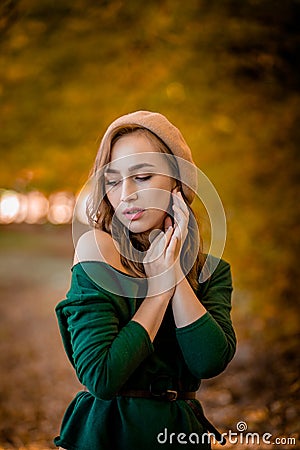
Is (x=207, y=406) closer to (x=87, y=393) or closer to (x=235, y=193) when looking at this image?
(x=235, y=193)

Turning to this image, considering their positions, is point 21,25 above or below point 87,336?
above

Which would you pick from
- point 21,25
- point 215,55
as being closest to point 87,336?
point 21,25

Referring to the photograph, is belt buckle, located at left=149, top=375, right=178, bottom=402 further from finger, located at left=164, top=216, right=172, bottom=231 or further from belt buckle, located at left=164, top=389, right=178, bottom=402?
finger, located at left=164, top=216, right=172, bottom=231

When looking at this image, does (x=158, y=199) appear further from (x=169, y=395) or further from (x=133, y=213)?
(x=169, y=395)

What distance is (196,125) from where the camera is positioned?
3.28 m

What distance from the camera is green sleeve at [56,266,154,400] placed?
921mm

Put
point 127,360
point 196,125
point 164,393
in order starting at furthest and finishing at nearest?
point 196,125
point 164,393
point 127,360

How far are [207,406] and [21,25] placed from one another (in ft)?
6.94

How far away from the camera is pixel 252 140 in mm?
3451

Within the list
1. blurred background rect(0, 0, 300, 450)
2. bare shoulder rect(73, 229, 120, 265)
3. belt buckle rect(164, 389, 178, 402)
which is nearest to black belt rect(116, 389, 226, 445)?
belt buckle rect(164, 389, 178, 402)

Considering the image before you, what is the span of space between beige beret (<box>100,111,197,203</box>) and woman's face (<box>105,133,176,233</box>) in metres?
0.02

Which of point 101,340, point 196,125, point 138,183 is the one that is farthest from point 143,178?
point 196,125

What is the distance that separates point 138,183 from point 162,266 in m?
0.15

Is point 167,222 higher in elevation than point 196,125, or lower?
lower
